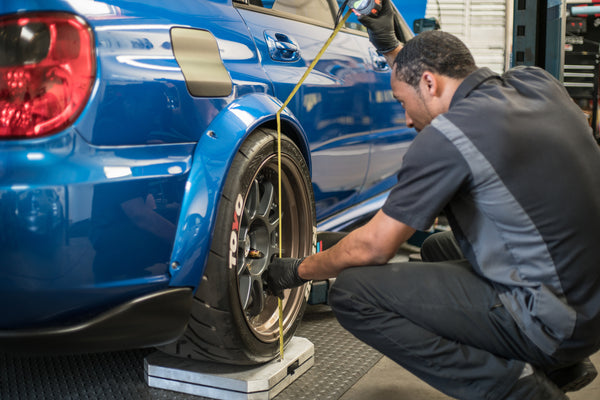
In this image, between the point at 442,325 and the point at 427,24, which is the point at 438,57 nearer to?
the point at 442,325

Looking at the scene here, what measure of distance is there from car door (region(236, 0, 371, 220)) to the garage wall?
→ 870 cm

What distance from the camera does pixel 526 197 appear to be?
1.59 meters

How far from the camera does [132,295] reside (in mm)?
1583

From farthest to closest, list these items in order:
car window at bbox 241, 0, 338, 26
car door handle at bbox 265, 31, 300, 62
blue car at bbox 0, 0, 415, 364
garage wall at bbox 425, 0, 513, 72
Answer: garage wall at bbox 425, 0, 513, 72 < car window at bbox 241, 0, 338, 26 < car door handle at bbox 265, 31, 300, 62 < blue car at bbox 0, 0, 415, 364

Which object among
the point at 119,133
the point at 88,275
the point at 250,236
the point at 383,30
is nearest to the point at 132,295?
the point at 88,275

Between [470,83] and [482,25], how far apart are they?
10.0 metres

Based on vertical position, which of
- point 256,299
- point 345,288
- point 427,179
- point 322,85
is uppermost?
point 322,85

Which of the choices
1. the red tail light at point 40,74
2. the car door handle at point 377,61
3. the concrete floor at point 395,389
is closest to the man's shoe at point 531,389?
the concrete floor at point 395,389

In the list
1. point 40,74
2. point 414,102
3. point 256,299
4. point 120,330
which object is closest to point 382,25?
point 414,102

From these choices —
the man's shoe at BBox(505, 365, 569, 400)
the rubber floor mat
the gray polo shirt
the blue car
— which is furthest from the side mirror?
the man's shoe at BBox(505, 365, 569, 400)

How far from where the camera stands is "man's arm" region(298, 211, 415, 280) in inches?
67.5

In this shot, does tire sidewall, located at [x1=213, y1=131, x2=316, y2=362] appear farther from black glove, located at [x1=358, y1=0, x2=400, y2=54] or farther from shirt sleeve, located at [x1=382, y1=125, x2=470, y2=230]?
black glove, located at [x1=358, y1=0, x2=400, y2=54]

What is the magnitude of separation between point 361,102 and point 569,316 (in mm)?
1556

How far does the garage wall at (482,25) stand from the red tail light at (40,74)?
10.3 m
